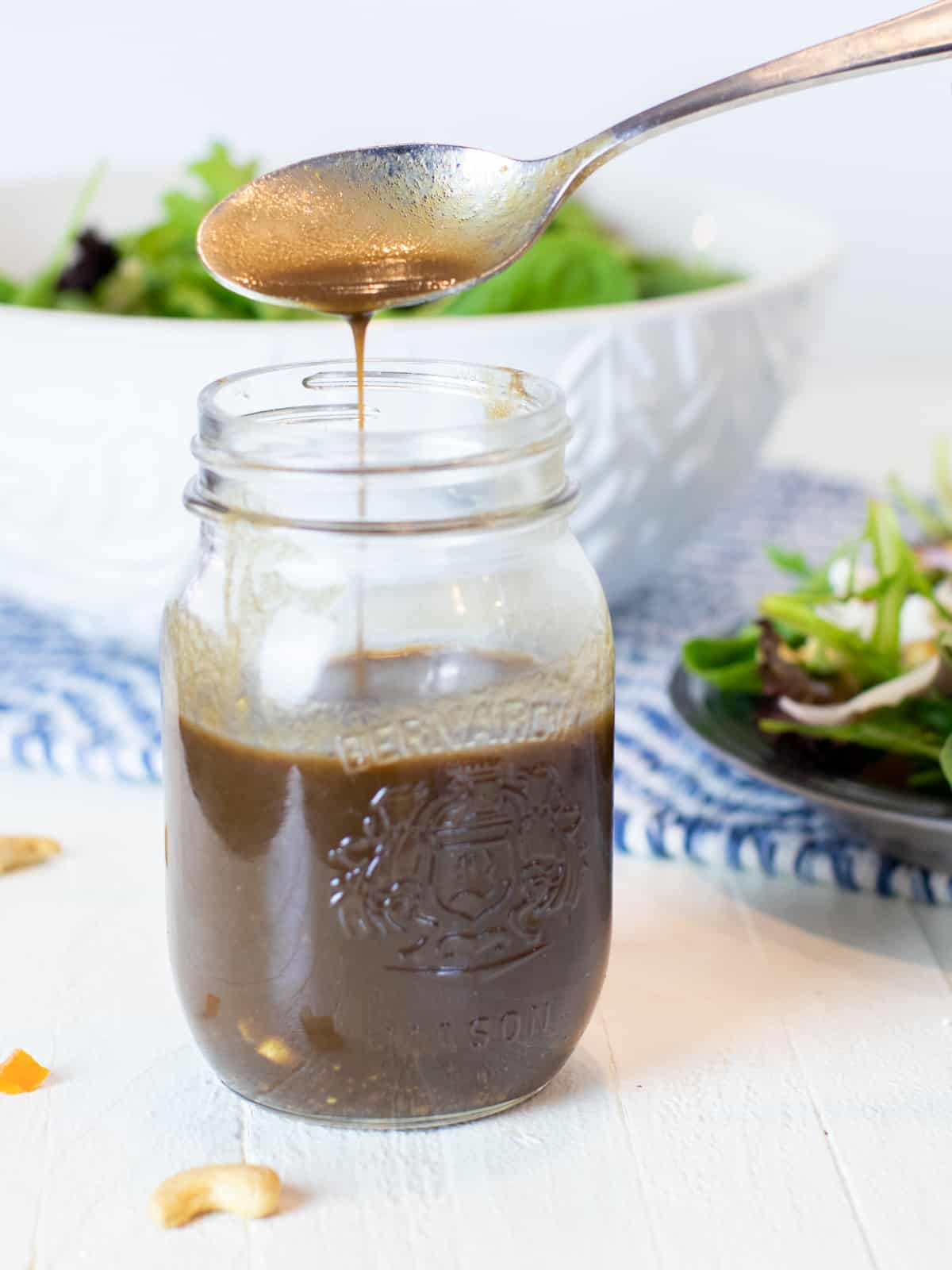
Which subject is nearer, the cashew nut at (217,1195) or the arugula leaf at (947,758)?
the cashew nut at (217,1195)

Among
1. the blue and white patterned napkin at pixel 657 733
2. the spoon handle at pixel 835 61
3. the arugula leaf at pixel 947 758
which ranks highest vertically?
the spoon handle at pixel 835 61

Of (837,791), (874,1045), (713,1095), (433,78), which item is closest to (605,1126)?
(713,1095)

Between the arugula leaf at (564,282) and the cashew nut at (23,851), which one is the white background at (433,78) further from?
the cashew nut at (23,851)

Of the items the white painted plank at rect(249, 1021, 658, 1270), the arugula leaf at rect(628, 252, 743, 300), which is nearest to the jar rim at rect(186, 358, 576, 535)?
the white painted plank at rect(249, 1021, 658, 1270)

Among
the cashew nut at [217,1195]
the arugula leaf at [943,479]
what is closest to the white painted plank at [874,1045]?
the cashew nut at [217,1195]

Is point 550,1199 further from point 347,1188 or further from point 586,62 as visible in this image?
point 586,62

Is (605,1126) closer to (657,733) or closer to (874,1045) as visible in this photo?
(874,1045)
